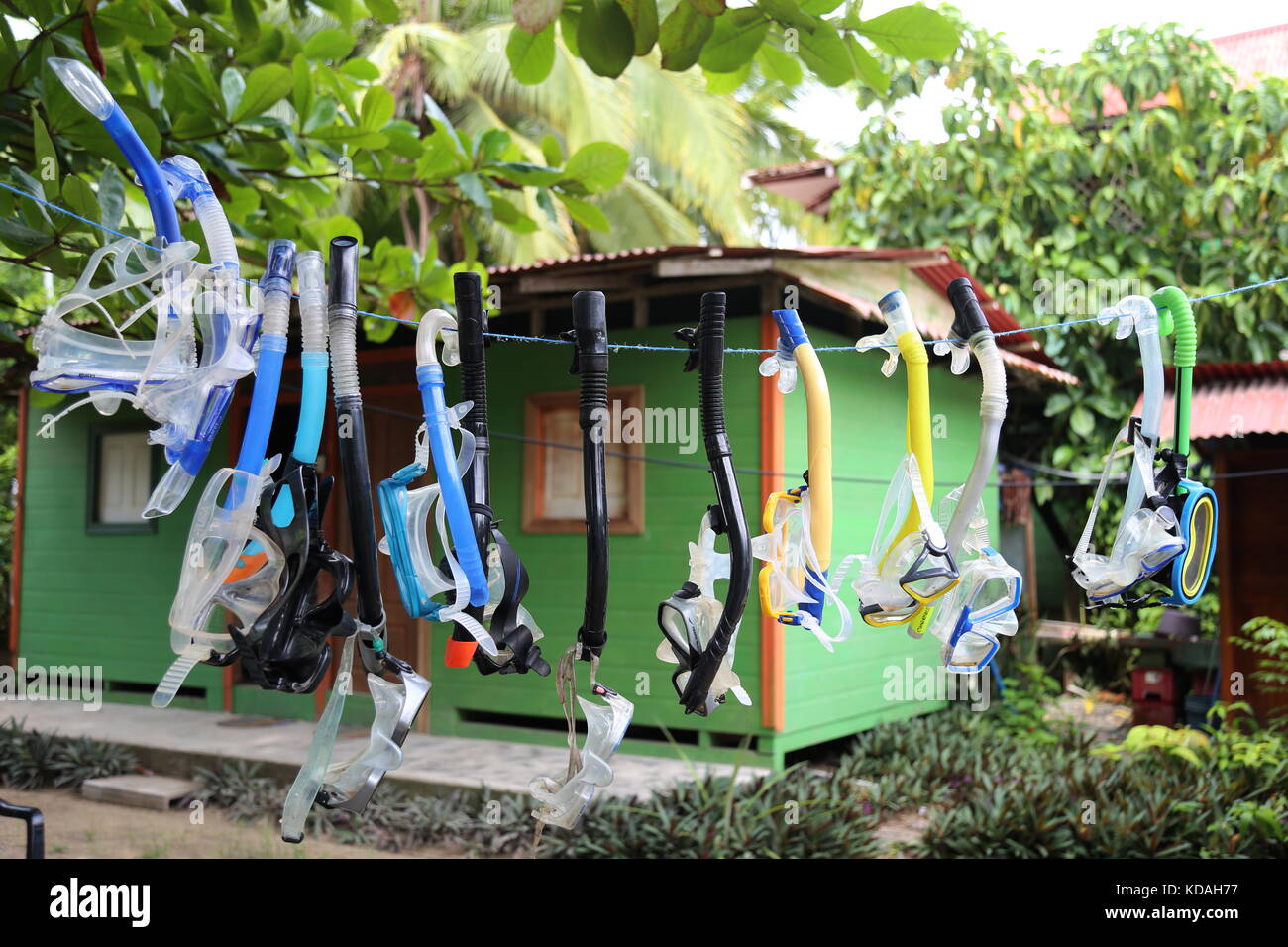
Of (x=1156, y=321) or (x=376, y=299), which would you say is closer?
(x=1156, y=321)

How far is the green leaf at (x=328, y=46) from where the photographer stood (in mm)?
3018

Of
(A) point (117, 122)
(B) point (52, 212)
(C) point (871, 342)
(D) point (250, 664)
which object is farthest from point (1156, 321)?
(B) point (52, 212)

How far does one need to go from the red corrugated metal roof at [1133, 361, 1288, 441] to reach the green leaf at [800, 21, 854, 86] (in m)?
4.80

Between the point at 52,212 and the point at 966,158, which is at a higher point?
the point at 966,158

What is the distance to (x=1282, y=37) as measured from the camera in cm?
1370

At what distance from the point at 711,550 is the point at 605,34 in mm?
1261

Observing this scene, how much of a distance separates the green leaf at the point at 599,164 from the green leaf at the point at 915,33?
89 centimetres

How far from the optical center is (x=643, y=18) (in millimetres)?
2348

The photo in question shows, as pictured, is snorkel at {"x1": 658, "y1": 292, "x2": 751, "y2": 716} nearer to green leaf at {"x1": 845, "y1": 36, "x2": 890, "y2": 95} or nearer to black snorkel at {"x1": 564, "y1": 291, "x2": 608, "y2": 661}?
black snorkel at {"x1": 564, "y1": 291, "x2": 608, "y2": 661}

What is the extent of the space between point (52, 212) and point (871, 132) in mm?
10409

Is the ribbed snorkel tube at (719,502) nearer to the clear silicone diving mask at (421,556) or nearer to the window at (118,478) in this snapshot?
the clear silicone diving mask at (421,556)

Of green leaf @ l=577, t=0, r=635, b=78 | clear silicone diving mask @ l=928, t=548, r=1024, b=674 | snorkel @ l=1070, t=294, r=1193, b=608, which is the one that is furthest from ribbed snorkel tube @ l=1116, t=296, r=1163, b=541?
green leaf @ l=577, t=0, r=635, b=78

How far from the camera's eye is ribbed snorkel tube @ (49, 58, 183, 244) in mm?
1567
